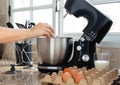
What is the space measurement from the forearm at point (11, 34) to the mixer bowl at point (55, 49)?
0.18 meters

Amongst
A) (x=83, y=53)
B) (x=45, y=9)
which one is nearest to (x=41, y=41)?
(x=83, y=53)

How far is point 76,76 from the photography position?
36.5 inches

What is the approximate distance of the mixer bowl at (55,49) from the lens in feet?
3.78

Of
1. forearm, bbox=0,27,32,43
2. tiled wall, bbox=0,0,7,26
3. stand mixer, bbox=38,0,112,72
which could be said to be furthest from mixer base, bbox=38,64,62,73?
tiled wall, bbox=0,0,7,26

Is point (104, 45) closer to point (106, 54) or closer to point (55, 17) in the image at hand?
point (106, 54)

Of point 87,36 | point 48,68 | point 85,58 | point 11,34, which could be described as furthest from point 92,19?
point 11,34

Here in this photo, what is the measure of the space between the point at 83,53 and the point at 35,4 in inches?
46.8

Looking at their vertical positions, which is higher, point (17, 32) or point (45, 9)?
point (45, 9)

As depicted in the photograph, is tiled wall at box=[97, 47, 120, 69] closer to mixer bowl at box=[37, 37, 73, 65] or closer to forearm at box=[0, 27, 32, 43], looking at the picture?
mixer bowl at box=[37, 37, 73, 65]

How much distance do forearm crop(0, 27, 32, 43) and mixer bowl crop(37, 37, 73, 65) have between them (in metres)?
0.18

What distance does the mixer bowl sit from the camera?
115cm

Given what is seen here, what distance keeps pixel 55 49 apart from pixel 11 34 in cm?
29

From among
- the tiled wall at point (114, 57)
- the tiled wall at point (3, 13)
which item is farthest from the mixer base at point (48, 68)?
the tiled wall at point (3, 13)

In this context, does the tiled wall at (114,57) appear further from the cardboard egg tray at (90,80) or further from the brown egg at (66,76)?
the brown egg at (66,76)
